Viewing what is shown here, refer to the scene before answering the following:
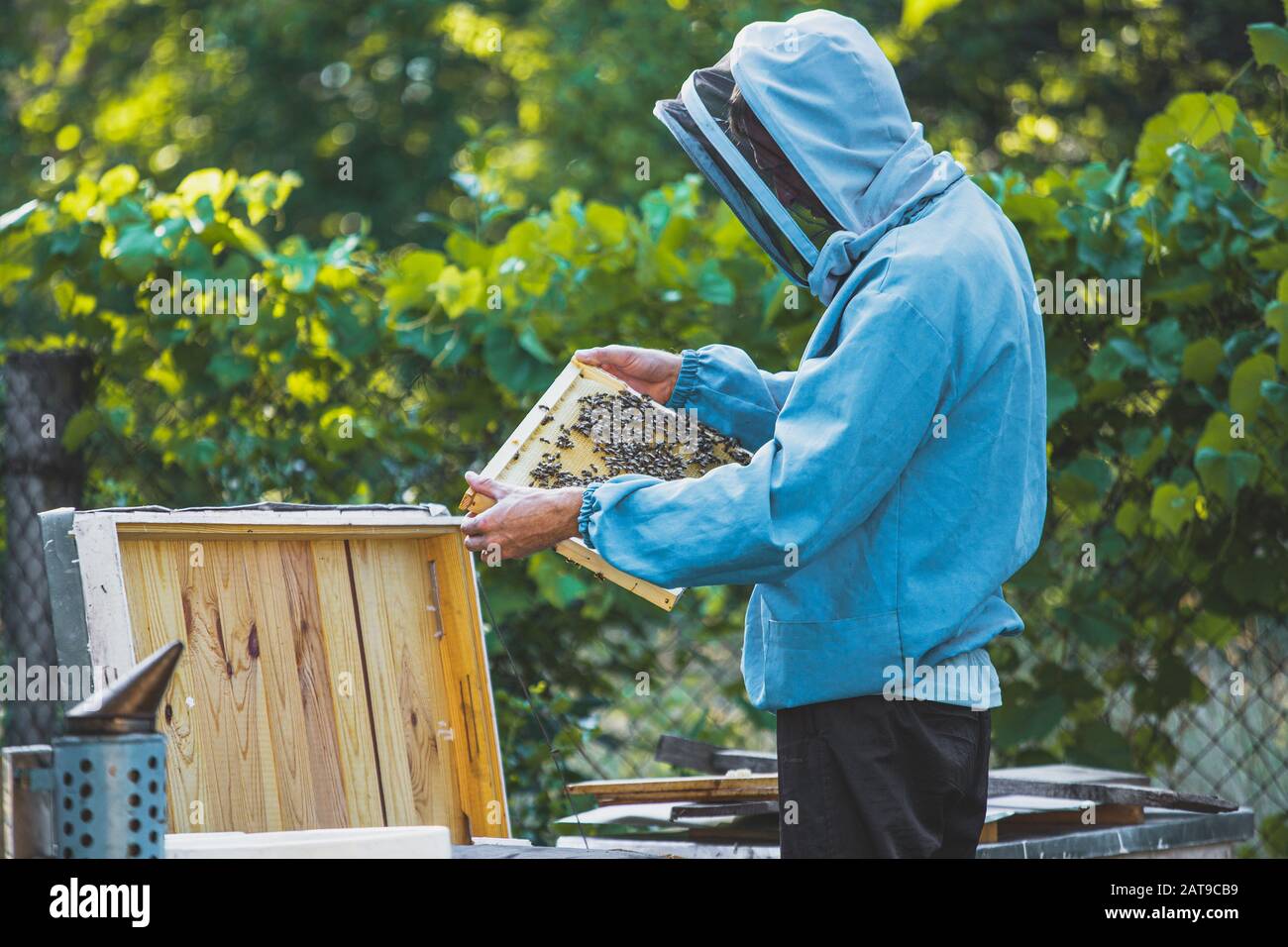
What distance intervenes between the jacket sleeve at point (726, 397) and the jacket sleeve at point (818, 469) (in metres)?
0.62

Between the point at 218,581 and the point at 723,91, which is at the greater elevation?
the point at 723,91

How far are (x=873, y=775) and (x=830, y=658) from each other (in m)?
0.20

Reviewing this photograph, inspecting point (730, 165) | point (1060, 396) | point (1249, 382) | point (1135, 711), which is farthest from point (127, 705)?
point (1135, 711)

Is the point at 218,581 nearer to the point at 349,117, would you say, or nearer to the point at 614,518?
the point at 614,518

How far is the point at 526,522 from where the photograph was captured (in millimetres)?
2373

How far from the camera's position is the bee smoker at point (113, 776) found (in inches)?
62.0

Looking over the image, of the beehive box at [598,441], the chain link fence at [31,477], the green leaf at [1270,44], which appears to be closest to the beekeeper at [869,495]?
the beehive box at [598,441]

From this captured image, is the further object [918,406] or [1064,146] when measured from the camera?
[1064,146]

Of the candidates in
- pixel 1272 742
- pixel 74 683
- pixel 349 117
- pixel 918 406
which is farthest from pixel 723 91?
pixel 349 117

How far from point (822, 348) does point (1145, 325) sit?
225 cm

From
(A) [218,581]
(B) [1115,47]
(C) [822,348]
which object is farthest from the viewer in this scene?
(B) [1115,47]

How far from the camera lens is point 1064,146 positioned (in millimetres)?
10695

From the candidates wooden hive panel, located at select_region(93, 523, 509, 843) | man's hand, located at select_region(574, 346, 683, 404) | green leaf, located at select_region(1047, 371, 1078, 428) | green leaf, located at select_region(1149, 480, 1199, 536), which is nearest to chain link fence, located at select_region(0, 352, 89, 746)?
wooden hive panel, located at select_region(93, 523, 509, 843)

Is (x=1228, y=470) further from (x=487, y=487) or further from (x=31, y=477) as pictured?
(x=31, y=477)
